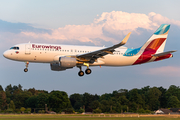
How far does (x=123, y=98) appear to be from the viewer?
121 metres

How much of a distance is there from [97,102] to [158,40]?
85.7 metres

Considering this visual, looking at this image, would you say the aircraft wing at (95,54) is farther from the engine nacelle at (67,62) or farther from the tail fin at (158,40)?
the tail fin at (158,40)

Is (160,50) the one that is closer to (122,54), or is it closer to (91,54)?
(122,54)

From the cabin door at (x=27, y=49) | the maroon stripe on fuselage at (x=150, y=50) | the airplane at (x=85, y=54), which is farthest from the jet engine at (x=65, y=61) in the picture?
the maroon stripe on fuselage at (x=150, y=50)

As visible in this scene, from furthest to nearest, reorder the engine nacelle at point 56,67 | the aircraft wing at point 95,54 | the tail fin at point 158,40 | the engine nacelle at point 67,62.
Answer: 1. the tail fin at point 158,40
2. the engine nacelle at point 56,67
3. the engine nacelle at point 67,62
4. the aircraft wing at point 95,54

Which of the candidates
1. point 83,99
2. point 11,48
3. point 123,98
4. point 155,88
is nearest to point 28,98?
point 83,99

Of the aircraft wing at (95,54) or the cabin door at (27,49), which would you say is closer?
→ the aircraft wing at (95,54)

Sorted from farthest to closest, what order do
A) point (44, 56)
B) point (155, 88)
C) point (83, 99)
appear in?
point (83, 99) → point (155, 88) → point (44, 56)

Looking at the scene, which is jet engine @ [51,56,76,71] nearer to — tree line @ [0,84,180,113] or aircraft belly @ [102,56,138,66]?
aircraft belly @ [102,56,138,66]

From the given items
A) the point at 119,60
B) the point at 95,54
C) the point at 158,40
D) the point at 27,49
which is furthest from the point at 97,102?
the point at 27,49

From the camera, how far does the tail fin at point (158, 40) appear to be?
167 feet

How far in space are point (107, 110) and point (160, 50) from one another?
66978 mm

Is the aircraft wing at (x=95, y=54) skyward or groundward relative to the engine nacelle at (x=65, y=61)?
skyward

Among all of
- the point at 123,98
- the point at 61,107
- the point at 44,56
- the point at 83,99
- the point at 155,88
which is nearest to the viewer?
the point at 44,56
